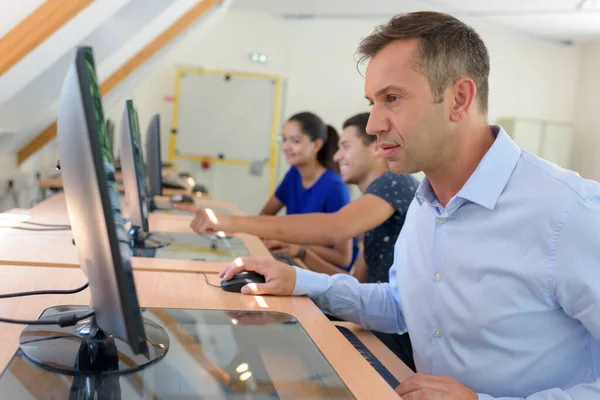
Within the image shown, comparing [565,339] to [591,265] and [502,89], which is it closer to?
[591,265]

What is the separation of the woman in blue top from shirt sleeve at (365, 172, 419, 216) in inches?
34.0

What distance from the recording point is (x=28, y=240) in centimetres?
174

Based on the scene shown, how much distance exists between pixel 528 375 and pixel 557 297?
0.54 ft

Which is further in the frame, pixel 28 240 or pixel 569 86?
pixel 569 86

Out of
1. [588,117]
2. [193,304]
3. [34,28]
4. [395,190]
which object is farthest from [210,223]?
[588,117]

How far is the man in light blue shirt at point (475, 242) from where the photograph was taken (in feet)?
3.42

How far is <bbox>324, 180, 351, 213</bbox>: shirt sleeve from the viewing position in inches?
121

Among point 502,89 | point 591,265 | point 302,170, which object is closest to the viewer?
point 591,265

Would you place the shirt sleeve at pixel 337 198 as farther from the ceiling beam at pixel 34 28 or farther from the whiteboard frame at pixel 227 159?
the whiteboard frame at pixel 227 159

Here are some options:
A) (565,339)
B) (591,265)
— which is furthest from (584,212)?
(565,339)

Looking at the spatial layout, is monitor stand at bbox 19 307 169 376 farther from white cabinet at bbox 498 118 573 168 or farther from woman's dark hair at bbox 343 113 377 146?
white cabinet at bbox 498 118 573 168

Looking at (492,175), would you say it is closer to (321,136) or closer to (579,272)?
(579,272)

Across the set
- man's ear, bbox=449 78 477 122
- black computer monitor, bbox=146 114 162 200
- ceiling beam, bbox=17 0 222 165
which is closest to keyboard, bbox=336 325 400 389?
man's ear, bbox=449 78 477 122

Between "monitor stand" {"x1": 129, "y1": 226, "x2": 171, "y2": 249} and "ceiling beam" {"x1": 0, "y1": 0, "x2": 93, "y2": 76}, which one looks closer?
"monitor stand" {"x1": 129, "y1": 226, "x2": 171, "y2": 249}
